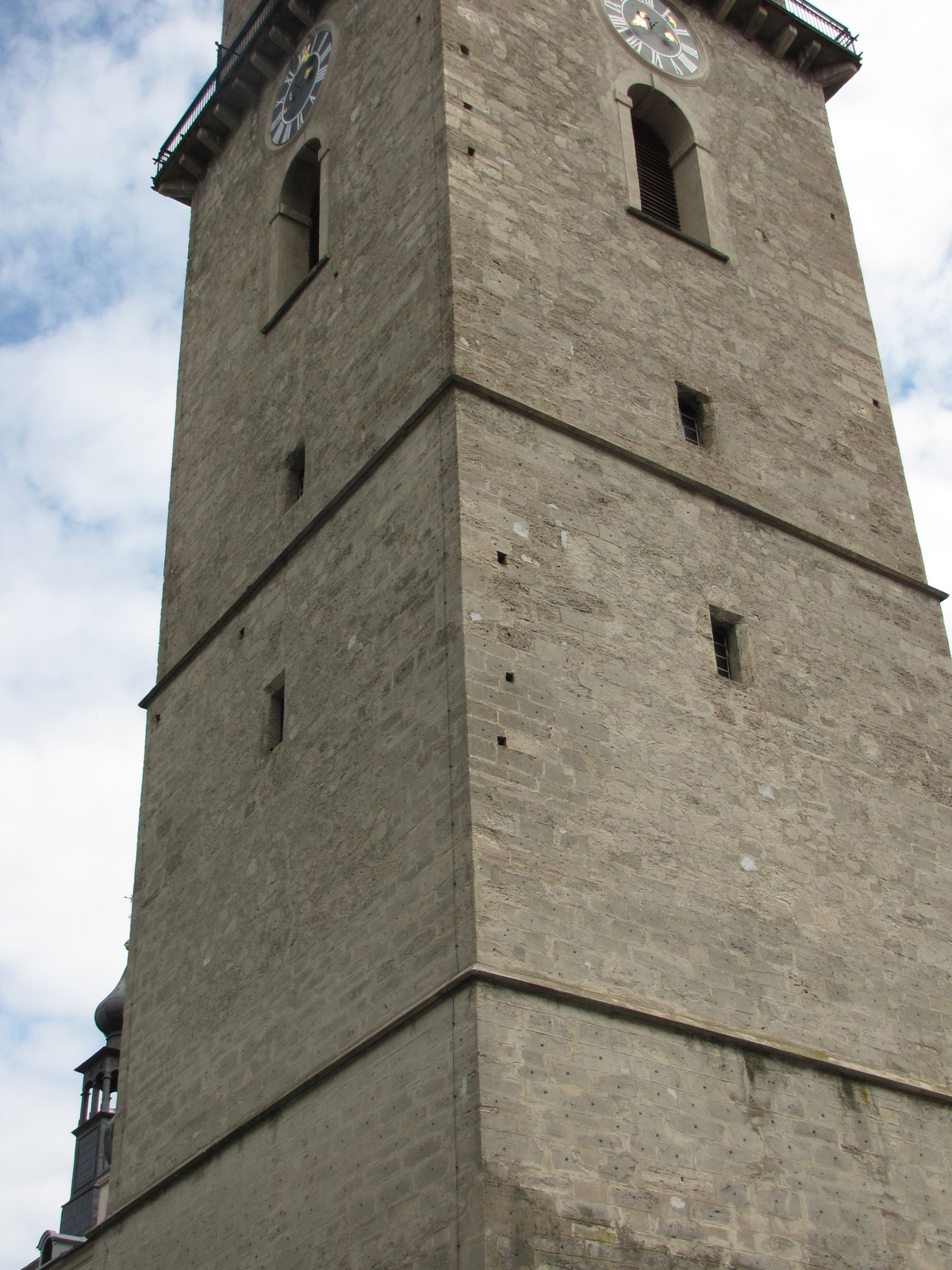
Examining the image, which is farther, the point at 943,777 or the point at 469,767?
the point at 943,777

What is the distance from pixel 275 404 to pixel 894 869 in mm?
7470

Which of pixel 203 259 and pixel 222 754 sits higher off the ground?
pixel 203 259

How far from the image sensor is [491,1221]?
9164mm

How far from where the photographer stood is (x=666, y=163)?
1720 cm

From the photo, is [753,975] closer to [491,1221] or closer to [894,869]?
[894,869]

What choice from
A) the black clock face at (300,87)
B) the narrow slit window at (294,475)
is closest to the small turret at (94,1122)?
the narrow slit window at (294,475)

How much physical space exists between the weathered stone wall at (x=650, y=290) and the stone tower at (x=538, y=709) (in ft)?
0.18

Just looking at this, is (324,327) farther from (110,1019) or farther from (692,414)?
(110,1019)

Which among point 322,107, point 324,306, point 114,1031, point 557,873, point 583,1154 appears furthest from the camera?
point 114,1031

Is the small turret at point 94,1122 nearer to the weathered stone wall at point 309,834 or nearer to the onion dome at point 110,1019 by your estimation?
the onion dome at point 110,1019

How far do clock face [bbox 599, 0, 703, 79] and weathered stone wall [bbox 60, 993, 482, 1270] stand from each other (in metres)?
11.3

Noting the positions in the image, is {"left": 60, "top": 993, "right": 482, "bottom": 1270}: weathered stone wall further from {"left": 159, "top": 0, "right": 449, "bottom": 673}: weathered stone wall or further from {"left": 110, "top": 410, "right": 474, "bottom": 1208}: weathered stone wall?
{"left": 159, "top": 0, "right": 449, "bottom": 673}: weathered stone wall

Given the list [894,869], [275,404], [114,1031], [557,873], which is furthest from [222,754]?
[114,1031]

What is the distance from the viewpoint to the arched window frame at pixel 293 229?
1683cm
